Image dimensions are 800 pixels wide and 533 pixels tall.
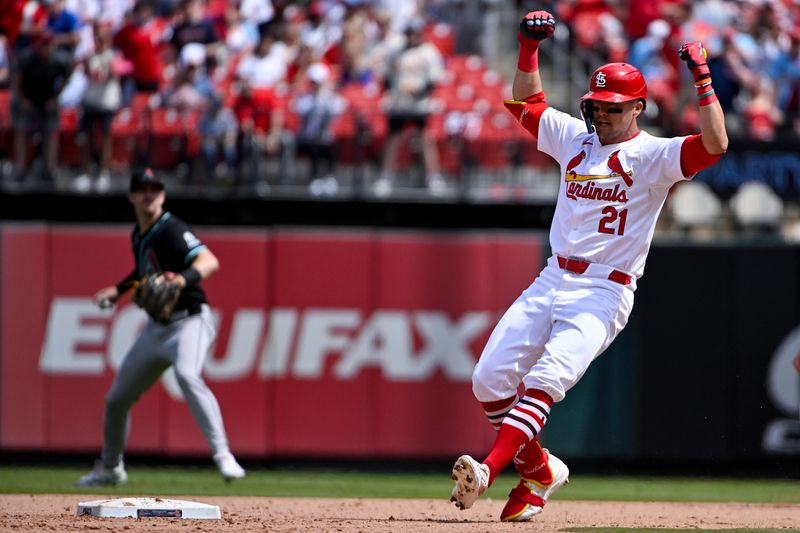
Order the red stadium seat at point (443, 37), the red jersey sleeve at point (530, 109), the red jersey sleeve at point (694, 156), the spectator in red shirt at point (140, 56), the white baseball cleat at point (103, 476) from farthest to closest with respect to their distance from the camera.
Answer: the red stadium seat at point (443, 37) < the spectator in red shirt at point (140, 56) < the white baseball cleat at point (103, 476) < the red jersey sleeve at point (530, 109) < the red jersey sleeve at point (694, 156)

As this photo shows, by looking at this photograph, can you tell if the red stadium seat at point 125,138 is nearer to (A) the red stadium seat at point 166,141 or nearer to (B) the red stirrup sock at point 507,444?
(A) the red stadium seat at point 166,141

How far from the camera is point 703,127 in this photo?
5988 millimetres

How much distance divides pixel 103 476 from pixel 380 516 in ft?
7.70

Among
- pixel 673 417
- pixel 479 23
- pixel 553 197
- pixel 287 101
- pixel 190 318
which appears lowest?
pixel 673 417

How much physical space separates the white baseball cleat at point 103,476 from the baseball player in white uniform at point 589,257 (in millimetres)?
3067

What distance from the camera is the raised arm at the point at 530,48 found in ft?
21.9

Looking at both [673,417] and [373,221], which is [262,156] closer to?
[373,221]

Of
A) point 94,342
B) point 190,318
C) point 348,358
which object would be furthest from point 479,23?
point 190,318

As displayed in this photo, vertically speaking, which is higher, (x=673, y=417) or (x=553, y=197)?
(x=553, y=197)

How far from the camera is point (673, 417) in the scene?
1102 centimetres

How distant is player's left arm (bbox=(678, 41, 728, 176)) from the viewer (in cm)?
595

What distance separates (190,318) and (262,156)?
326 cm

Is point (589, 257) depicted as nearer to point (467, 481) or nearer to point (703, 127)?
point (703, 127)

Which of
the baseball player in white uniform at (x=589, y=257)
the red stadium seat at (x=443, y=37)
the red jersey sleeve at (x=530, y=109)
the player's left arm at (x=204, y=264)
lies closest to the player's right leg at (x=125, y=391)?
the player's left arm at (x=204, y=264)
